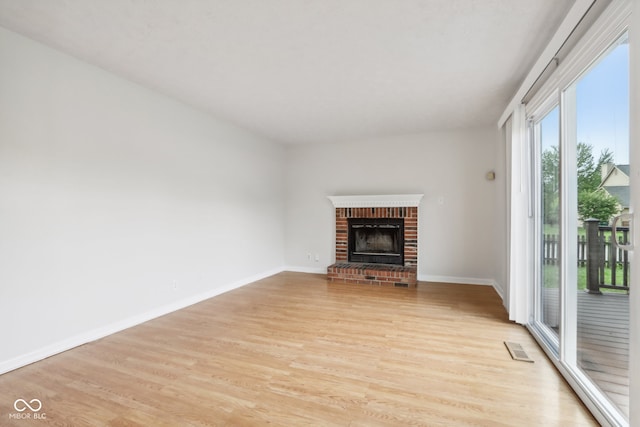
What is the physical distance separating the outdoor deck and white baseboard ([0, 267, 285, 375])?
3.82 metres

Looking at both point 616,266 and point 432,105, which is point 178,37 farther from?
point 616,266

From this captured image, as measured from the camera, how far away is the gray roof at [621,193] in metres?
1.45

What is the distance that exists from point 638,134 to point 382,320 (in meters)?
2.51

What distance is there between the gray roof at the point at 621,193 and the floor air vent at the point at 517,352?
4.62 feet

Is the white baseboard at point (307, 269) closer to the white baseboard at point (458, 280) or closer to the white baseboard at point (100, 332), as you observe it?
the white baseboard at point (100, 332)

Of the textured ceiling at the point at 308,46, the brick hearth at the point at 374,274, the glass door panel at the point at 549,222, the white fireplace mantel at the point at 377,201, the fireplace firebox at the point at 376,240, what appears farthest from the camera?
the fireplace firebox at the point at 376,240

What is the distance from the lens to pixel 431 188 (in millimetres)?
4922

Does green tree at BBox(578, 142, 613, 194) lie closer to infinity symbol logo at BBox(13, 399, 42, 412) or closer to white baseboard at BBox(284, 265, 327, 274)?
infinity symbol logo at BBox(13, 399, 42, 412)

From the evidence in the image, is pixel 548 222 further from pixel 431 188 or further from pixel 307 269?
pixel 307 269

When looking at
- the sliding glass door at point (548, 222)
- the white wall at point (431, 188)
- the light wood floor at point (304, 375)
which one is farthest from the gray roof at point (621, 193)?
the white wall at point (431, 188)

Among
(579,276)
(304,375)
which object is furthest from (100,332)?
(579,276)

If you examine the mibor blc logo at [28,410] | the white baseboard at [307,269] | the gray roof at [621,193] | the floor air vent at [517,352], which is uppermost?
the gray roof at [621,193]

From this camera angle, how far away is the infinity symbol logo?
5.60 feet

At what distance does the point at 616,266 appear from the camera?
1536mm
